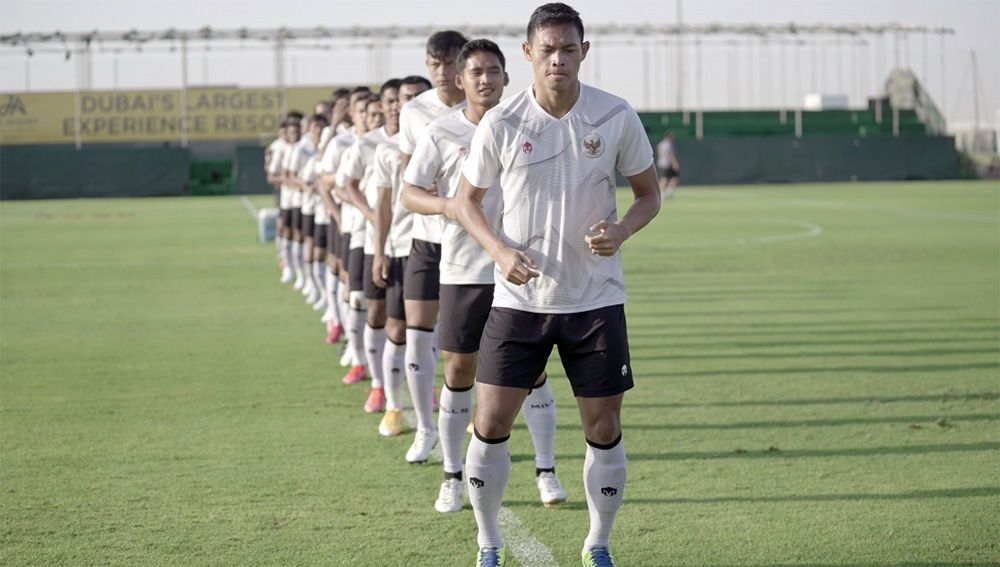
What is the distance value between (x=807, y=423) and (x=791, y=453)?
0.98 metres

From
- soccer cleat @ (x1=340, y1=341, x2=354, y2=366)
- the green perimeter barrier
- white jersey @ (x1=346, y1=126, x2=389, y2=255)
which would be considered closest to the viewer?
white jersey @ (x1=346, y1=126, x2=389, y2=255)

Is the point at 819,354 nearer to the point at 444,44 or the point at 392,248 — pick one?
the point at 392,248

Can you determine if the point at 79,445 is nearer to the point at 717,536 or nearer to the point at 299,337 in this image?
the point at 717,536

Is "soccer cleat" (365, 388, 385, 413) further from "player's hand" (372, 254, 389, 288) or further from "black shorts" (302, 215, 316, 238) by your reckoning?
"black shorts" (302, 215, 316, 238)

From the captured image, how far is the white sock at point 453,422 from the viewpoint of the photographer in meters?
7.30

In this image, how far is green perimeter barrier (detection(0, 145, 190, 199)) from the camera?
48.2 meters

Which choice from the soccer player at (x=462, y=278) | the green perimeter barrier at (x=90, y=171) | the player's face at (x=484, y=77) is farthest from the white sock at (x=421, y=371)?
the green perimeter barrier at (x=90, y=171)

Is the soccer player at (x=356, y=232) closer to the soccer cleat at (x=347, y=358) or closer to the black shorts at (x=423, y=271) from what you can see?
the soccer cleat at (x=347, y=358)

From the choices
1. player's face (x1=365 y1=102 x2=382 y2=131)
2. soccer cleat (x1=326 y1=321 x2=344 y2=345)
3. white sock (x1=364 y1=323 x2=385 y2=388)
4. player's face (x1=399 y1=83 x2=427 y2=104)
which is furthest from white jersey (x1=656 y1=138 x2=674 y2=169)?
player's face (x1=399 y1=83 x2=427 y2=104)

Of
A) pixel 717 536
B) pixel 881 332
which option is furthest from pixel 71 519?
pixel 881 332

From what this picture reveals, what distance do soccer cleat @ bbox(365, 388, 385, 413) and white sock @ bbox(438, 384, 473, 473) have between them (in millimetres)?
2674

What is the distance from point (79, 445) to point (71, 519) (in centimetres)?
198

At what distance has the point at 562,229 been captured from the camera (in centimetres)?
558

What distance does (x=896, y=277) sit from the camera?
18.8m
